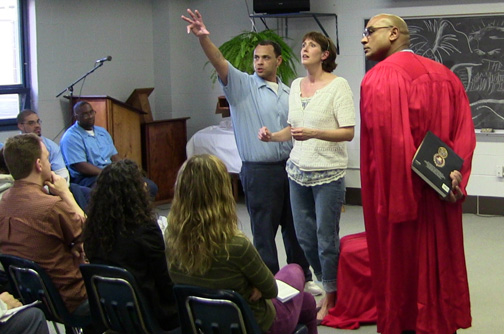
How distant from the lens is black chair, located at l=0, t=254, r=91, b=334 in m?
2.72

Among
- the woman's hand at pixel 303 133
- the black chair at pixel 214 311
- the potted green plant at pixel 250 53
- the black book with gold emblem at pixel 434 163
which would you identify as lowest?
the black chair at pixel 214 311

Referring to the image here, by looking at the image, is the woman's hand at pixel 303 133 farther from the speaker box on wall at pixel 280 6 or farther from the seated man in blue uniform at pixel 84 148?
the speaker box on wall at pixel 280 6

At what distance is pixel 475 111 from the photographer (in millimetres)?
6328

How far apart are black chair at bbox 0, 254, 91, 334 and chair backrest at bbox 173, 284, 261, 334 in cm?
65

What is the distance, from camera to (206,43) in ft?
11.4

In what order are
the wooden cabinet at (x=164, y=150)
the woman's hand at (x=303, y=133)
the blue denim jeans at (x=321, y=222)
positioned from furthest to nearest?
1. the wooden cabinet at (x=164, y=150)
2. the blue denim jeans at (x=321, y=222)
3. the woman's hand at (x=303, y=133)

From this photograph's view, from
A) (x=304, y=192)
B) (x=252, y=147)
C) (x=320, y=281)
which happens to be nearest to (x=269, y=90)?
(x=252, y=147)

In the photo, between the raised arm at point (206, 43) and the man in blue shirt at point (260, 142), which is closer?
the raised arm at point (206, 43)

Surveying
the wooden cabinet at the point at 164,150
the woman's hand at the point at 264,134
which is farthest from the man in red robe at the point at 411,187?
the wooden cabinet at the point at 164,150

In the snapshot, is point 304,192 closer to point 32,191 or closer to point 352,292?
point 352,292

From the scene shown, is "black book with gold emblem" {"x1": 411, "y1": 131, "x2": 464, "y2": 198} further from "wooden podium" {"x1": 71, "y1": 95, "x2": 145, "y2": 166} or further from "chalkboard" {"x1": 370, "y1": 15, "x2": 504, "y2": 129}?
"wooden podium" {"x1": 71, "y1": 95, "x2": 145, "y2": 166}

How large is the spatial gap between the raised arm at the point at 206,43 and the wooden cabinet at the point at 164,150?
3.26m

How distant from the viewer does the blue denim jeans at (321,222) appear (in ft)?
11.4

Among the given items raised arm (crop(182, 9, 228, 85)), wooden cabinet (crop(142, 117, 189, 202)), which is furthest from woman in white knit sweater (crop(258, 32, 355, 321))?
wooden cabinet (crop(142, 117, 189, 202))
